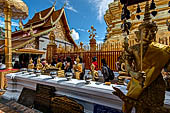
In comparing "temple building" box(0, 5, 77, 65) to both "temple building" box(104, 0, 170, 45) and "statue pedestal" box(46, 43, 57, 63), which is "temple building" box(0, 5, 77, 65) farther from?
"temple building" box(104, 0, 170, 45)

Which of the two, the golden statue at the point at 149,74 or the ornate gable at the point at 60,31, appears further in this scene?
the ornate gable at the point at 60,31

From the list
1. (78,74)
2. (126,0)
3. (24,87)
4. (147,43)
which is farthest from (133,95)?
(24,87)

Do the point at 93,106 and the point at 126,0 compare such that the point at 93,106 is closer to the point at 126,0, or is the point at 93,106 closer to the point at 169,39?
the point at 126,0

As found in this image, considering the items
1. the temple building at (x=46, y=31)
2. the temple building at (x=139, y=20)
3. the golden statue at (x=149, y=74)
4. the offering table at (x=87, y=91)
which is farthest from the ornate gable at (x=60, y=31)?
the golden statue at (x=149, y=74)

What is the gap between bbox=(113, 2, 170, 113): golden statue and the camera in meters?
1.01

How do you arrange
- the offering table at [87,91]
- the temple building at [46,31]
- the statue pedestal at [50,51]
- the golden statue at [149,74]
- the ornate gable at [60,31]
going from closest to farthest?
the golden statue at [149,74] → the offering table at [87,91] → the statue pedestal at [50,51] → the temple building at [46,31] → the ornate gable at [60,31]

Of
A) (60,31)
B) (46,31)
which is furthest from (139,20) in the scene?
(60,31)

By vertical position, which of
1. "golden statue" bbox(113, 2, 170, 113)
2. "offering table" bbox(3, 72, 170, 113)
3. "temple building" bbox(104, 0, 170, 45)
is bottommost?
"offering table" bbox(3, 72, 170, 113)

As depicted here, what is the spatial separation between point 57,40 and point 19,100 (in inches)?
403

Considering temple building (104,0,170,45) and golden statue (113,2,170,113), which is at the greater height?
temple building (104,0,170,45)

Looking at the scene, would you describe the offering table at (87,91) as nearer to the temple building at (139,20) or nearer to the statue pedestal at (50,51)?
the temple building at (139,20)

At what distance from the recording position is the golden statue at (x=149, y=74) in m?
1.01

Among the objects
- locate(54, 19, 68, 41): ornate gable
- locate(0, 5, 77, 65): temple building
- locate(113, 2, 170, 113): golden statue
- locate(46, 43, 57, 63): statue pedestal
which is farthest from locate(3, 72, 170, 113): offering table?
locate(54, 19, 68, 41): ornate gable

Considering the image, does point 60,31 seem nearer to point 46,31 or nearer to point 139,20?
point 46,31
